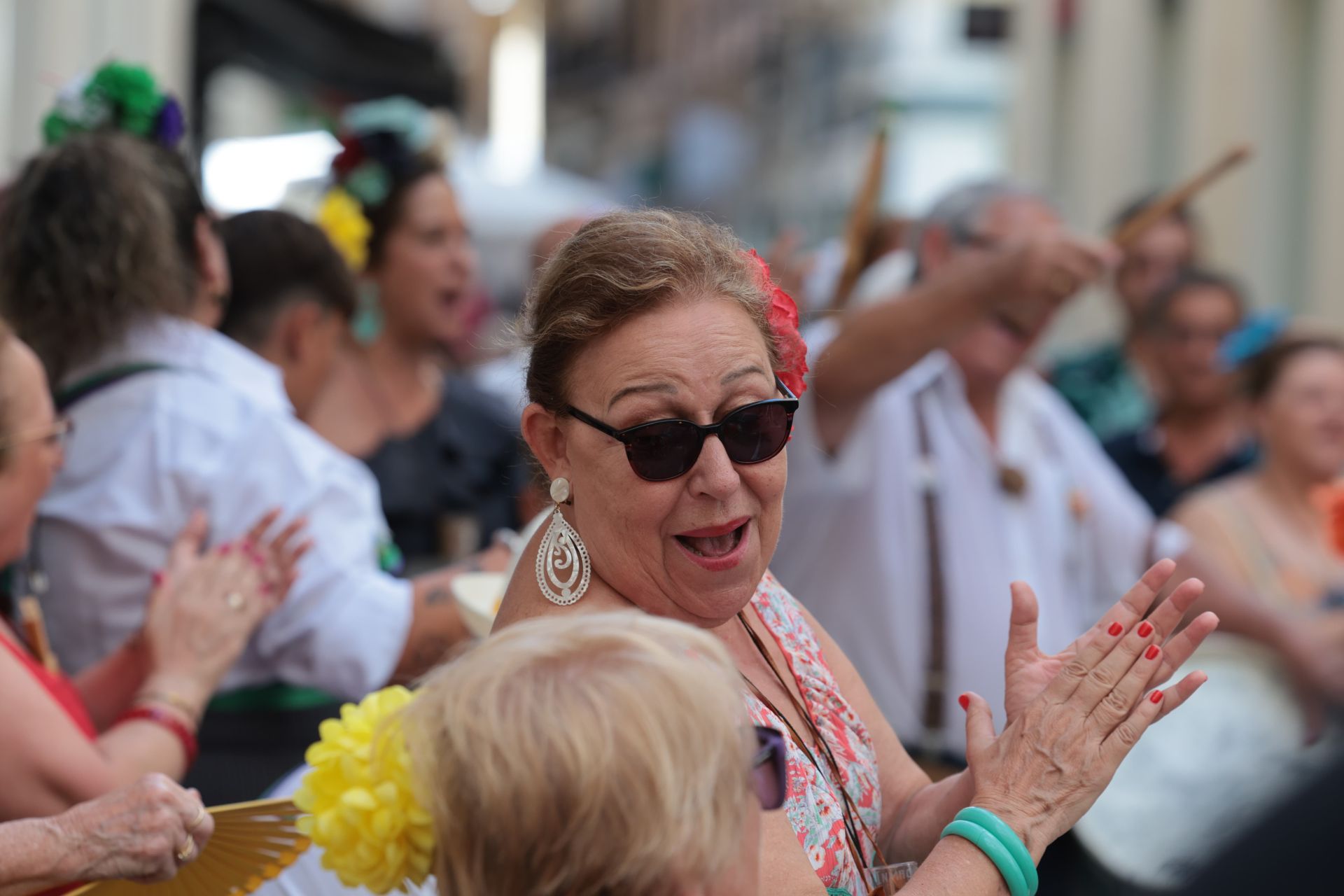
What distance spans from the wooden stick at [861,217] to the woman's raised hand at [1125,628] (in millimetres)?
2304

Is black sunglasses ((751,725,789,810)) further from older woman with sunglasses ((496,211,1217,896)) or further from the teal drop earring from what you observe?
the teal drop earring

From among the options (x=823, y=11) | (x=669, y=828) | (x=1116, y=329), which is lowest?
(x=1116, y=329)

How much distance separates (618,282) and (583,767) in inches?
30.2

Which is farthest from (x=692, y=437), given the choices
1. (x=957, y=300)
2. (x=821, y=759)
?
(x=957, y=300)

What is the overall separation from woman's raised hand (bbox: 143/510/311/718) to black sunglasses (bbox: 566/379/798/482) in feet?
4.12

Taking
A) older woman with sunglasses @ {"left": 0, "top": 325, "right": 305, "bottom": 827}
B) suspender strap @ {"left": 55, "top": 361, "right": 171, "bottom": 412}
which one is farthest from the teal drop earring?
older woman with sunglasses @ {"left": 0, "top": 325, "right": 305, "bottom": 827}

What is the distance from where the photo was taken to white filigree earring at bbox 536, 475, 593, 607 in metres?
2.18

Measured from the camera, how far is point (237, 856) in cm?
236

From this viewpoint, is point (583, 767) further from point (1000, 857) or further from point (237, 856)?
point (237, 856)

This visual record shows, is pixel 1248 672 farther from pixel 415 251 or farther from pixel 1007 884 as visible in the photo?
pixel 415 251

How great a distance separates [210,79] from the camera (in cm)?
977

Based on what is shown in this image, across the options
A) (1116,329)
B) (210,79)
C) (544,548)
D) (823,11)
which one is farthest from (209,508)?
(823,11)

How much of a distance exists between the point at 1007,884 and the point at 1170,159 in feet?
36.8

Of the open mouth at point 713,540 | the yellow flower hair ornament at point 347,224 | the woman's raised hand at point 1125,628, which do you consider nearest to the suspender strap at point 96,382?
the open mouth at point 713,540
